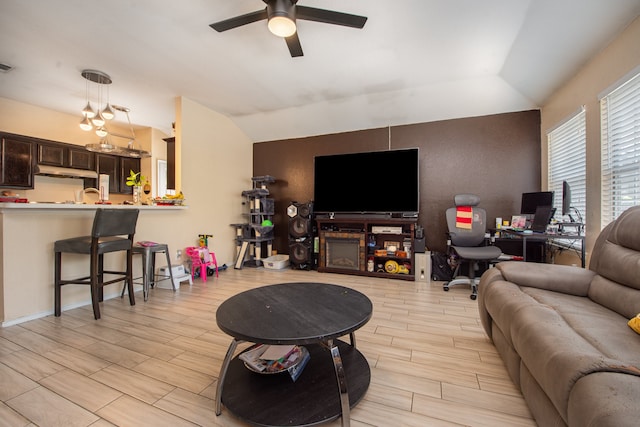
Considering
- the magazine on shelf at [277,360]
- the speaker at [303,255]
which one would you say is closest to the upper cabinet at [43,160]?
the speaker at [303,255]

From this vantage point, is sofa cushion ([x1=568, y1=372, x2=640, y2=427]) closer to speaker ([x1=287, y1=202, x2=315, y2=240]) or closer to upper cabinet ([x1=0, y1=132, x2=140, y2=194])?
speaker ([x1=287, y1=202, x2=315, y2=240])

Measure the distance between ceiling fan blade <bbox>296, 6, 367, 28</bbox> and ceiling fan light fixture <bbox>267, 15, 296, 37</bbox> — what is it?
0.38 feet

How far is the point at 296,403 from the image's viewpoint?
1198mm

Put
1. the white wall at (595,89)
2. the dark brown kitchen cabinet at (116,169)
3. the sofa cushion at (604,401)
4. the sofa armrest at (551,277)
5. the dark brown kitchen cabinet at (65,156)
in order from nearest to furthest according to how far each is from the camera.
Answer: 1. the sofa cushion at (604,401)
2. the sofa armrest at (551,277)
3. the white wall at (595,89)
4. the dark brown kitchen cabinet at (65,156)
5. the dark brown kitchen cabinet at (116,169)

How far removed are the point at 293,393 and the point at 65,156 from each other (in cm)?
527

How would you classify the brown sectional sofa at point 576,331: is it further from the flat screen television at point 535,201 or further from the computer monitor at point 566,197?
the flat screen television at point 535,201

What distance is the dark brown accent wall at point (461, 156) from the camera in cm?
356

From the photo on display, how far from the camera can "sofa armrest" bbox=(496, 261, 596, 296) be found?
164 cm

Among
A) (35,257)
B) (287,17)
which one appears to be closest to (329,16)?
(287,17)

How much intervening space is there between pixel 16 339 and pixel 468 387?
304 cm

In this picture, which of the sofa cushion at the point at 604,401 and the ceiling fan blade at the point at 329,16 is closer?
the sofa cushion at the point at 604,401

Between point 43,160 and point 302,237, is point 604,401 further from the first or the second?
point 43,160

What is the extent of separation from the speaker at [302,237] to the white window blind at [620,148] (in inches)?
129

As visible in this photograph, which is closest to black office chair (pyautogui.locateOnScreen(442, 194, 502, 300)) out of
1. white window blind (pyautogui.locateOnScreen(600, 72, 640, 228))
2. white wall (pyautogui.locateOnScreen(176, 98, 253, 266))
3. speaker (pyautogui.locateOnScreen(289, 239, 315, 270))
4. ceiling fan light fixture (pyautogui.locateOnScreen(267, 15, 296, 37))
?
white window blind (pyautogui.locateOnScreen(600, 72, 640, 228))
